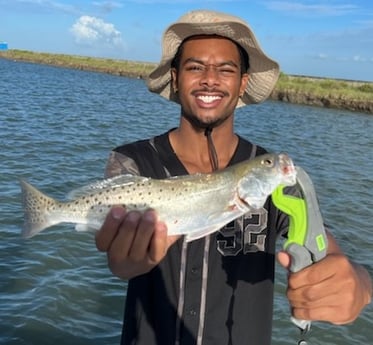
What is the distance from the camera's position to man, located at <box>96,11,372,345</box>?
2.85 metres

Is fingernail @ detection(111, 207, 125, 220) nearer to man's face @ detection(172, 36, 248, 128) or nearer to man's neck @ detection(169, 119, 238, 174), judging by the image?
man's neck @ detection(169, 119, 238, 174)

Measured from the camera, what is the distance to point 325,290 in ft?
7.69

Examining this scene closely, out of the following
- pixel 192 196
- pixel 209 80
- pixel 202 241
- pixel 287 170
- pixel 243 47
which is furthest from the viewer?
pixel 243 47

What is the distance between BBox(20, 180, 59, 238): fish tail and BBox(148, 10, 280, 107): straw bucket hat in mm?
1387

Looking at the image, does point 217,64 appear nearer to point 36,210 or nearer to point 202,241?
point 202,241

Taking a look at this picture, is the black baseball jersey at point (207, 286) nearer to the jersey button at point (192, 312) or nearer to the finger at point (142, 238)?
the jersey button at point (192, 312)

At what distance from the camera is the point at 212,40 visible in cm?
386

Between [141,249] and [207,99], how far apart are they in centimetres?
135

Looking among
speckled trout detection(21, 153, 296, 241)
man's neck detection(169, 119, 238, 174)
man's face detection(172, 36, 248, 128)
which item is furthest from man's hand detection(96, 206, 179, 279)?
man's face detection(172, 36, 248, 128)

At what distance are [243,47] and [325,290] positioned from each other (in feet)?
7.30

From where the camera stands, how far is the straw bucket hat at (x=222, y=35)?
3752 mm

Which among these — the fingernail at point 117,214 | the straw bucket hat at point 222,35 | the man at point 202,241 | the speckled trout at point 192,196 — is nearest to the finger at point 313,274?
the man at point 202,241

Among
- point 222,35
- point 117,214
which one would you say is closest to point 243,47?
point 222,35

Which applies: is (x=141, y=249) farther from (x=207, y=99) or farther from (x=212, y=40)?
(x=212, y=40)
